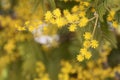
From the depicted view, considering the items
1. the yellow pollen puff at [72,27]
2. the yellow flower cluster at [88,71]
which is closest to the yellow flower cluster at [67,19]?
the yellow pollen puff at [72,27]

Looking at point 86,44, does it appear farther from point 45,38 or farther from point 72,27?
point 45,38

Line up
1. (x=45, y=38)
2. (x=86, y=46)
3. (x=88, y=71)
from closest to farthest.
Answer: (x=86, y=46), (x=88, y=71), (x=45, y=38)

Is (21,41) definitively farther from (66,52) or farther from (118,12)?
(118,12)

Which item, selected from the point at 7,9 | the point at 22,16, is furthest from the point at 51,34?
the point at 7,9

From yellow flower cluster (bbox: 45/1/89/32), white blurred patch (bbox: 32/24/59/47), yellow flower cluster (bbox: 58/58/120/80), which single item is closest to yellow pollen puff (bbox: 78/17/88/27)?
yellow flower cluster (bbox: 45/1/89/32)

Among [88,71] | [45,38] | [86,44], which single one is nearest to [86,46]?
[86,44]

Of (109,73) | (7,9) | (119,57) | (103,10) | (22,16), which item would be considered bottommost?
(103,10)

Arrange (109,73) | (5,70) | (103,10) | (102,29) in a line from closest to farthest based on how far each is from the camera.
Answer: (103,10)
(102,29)
(109,73)
(5,70)

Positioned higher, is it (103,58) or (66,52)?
(66,52)

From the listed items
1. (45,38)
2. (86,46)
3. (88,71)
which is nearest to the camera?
(86,46)

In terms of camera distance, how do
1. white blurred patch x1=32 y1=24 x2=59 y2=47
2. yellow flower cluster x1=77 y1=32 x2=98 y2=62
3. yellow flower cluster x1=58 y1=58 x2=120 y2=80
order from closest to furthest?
1. yellow flower cluster x1=77 y1=32 x2=98 y2=62
2. yellow flower cluster x1=58 y1=58 x2=120 y2=80
3. white blurred patch x1=32 y1=24 x2=59 y2=47

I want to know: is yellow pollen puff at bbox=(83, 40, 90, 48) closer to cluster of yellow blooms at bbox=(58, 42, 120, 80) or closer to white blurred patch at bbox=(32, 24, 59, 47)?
cluster of yellow blooms at bbox=(58, 42, 120, 80)
